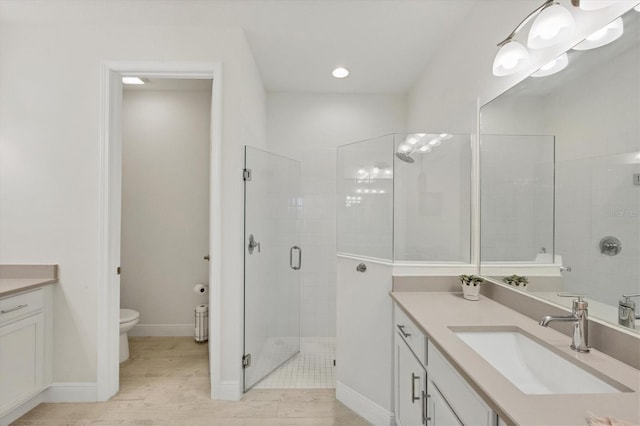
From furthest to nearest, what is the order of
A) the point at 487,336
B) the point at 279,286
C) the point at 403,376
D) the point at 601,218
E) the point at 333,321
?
the point at 333,321
the point at 279,286
the point at 403,376
the point at 487,336
the point at 601,218

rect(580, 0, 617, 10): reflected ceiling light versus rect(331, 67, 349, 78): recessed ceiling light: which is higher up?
→ rect(331, 67, 349, 78): recessed ceiling light

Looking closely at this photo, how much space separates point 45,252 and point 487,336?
9.45 ft

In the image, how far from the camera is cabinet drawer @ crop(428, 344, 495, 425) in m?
0.95

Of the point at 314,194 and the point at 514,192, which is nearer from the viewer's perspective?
the point at 514,192

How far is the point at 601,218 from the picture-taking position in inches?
47.6

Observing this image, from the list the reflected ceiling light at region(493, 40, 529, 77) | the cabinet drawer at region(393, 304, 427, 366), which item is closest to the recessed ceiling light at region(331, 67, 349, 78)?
the reflected ceiling light at region(493, 40, 529, 77)

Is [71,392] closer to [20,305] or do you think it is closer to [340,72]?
[20,305]

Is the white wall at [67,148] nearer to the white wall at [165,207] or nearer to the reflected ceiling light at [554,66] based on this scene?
the white wall at [165,207]

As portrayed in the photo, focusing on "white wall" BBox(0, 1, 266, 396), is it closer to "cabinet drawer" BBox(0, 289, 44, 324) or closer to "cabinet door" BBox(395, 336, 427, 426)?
"cabinet drawer" BBox(0, 289, 44, 324)

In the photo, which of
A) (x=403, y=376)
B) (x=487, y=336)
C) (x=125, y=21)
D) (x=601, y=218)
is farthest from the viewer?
(x=125, y=21)

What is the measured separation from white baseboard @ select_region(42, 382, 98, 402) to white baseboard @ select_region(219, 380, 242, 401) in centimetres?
89

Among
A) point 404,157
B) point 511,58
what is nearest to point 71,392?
point 404,157

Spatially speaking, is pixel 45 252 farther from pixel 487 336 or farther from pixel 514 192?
pixel 514 192

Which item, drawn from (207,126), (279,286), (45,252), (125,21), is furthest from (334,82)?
(45,252)
